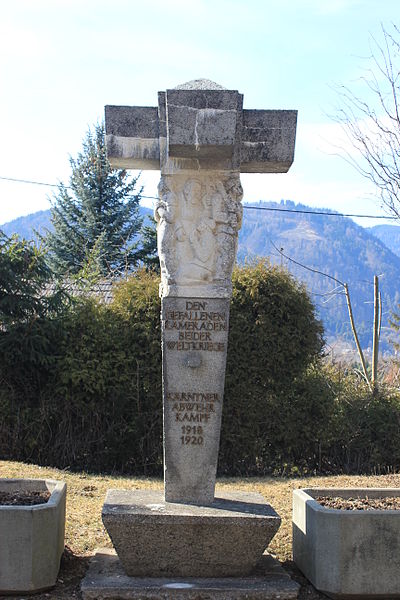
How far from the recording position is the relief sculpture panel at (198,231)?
5.54 m

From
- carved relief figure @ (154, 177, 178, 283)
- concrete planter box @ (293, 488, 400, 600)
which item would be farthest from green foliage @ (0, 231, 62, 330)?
concrete planter box @ (293, 488, 400, 600)

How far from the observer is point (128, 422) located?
1066cm

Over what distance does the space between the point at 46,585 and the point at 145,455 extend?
569 centimetres

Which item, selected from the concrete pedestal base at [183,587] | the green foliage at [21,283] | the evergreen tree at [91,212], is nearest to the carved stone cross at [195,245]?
the concrete pedestal base at [183,587]

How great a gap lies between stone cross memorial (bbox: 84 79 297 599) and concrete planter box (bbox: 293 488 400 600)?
1.35 ft

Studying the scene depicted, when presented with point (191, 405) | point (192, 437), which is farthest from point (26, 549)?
point (191, 405)

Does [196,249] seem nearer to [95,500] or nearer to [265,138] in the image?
[265,138]

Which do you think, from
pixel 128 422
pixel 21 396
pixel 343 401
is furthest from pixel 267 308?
pixel 21 396

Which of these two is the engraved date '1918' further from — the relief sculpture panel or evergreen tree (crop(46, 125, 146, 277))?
evergreen tree (crop(46, 125, 146, 277))

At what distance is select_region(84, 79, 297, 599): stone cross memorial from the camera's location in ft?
17.2

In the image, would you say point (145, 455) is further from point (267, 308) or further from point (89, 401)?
point (267, 308)

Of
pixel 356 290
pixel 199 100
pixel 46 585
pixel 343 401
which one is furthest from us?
pixel 356 290

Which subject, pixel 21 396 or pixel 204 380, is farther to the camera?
pixel 21 396

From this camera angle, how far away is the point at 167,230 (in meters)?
5.56
